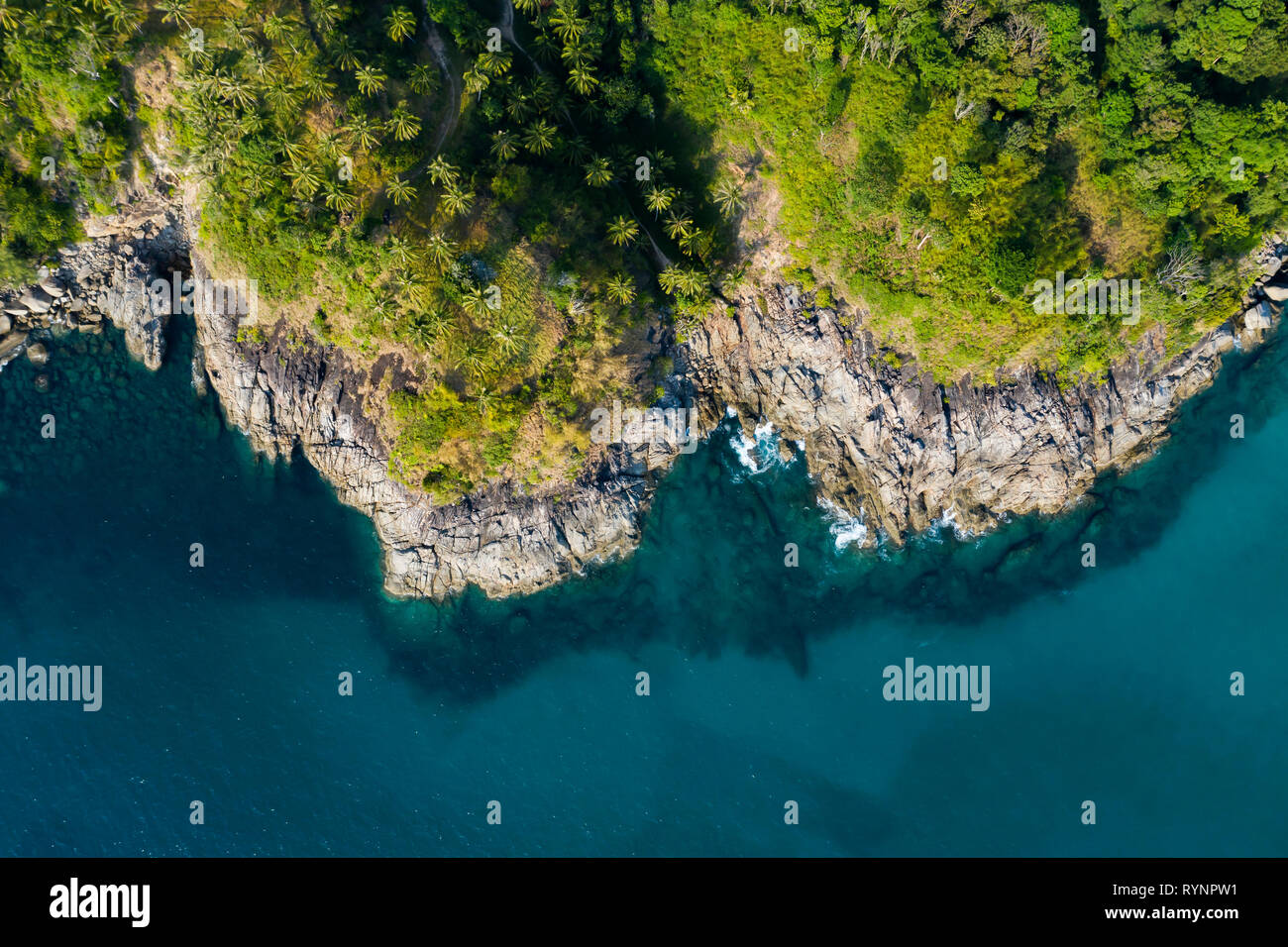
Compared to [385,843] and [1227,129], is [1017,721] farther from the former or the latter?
[385,843]

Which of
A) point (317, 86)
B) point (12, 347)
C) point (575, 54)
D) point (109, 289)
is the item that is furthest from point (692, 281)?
point (12, 347)

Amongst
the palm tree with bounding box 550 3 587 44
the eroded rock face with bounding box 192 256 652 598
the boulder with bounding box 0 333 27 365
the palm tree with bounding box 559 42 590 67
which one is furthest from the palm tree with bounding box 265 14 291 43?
the boulder with bounding box 0 333 27 365

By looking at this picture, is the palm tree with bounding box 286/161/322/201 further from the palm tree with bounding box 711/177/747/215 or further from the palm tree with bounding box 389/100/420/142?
the palm tree with bounding box 711/177/747/215

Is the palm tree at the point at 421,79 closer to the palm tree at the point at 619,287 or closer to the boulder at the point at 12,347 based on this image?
the palm tree at the point at 619,287

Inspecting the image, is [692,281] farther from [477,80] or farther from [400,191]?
[400,191]

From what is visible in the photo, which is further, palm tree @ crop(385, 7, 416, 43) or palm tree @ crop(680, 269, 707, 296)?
palm tree @ crop(680, 269, 707, 296)

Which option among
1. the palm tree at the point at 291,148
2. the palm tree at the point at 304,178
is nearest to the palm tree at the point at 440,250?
the palm tree at the point at 304,178

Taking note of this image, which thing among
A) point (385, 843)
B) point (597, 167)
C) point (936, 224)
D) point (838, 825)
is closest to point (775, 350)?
point (936, 224)
